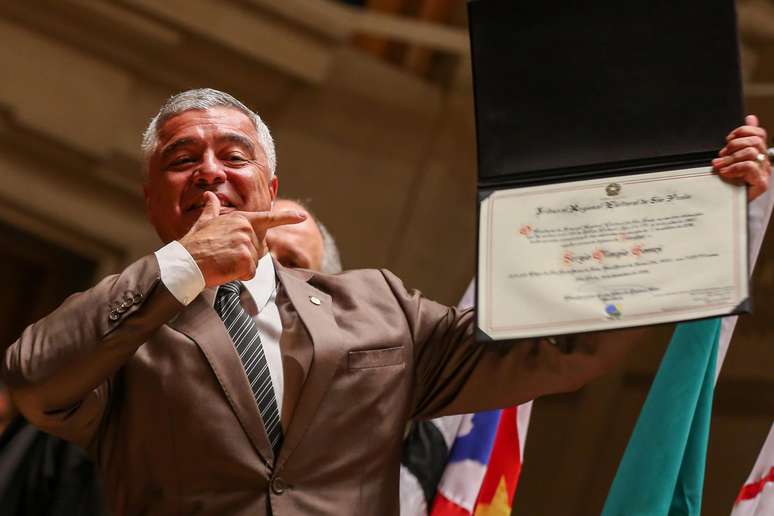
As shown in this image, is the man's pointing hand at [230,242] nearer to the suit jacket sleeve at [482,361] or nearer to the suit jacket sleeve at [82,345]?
the suit jacket sleeve at [82,345]

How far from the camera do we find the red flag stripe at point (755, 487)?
88.2 inches

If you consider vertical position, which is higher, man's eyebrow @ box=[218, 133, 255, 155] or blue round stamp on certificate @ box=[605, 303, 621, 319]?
man's eyebrow @ box=[218, 133, 255, 155]

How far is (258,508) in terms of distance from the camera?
179 cm

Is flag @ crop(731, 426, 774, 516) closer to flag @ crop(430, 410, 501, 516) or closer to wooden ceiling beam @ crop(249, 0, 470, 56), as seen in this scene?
flag @ crop(430, 410, 501, 516)

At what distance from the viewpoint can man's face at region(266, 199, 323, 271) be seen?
121 inches

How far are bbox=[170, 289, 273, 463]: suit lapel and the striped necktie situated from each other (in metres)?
0.02

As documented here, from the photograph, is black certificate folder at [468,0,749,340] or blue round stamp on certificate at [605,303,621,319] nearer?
blue round stamp on certificate at [605,303,621,319]

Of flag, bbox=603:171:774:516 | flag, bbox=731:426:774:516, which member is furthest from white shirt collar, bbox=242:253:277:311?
flag, bbox=731:426:774:516

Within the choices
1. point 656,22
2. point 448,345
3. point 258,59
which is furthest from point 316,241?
point 258,59

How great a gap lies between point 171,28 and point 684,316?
3524 mm

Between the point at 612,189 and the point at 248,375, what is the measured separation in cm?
61

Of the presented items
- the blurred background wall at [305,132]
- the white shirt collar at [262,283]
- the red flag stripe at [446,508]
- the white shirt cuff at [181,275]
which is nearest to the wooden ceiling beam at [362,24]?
the blurred background wall at [305,132]

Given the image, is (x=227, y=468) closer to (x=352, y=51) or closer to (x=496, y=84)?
(x=496, y=84)

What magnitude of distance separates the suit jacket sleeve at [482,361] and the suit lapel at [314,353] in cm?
14
